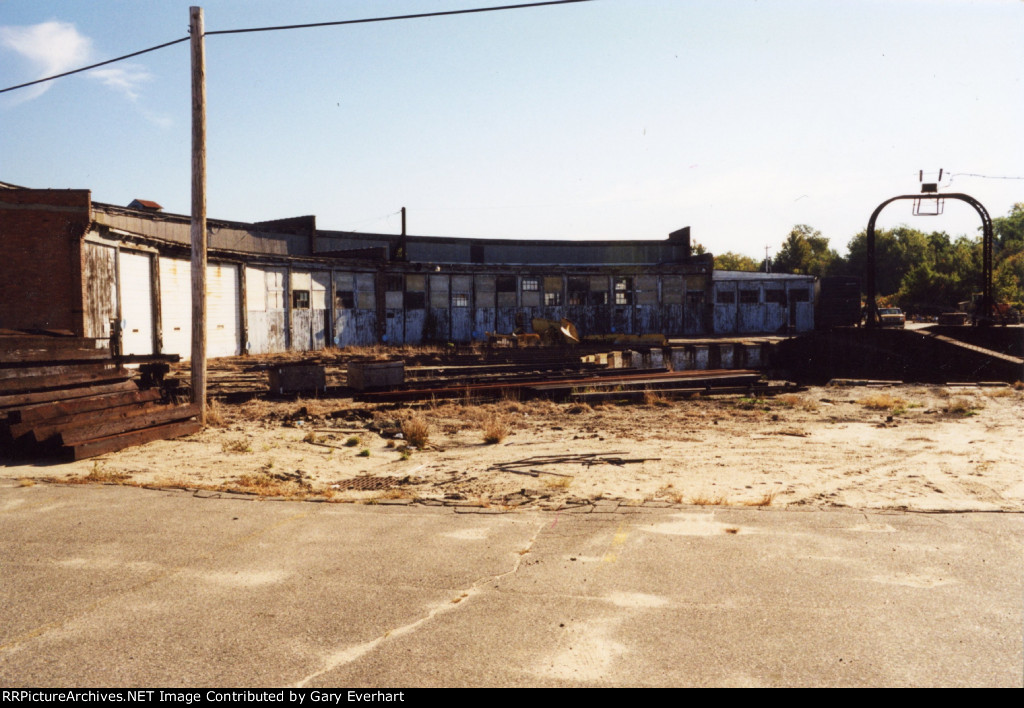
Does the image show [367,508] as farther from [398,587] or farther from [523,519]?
[398,587]

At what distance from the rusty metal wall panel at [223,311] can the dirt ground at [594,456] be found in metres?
10.6

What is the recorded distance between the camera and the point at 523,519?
6.24 meters

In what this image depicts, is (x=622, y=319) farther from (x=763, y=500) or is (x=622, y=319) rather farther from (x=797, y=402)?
(x=763, y=500)

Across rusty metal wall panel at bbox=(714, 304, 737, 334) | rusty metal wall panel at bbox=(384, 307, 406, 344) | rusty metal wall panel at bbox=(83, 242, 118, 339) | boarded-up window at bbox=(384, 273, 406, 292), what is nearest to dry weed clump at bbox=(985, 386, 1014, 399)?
rusty metal wall panel at bbox=(714, 304, 737, 334)

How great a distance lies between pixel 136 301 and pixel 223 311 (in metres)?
4.53

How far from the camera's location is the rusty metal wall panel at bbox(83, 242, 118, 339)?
16.9 m

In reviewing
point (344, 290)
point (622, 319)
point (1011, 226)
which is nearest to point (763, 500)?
point (344, 290)

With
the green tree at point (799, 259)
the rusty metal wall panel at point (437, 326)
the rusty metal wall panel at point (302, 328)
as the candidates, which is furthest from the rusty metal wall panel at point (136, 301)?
the green tree at point (799, 259)

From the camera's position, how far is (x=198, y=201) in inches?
445

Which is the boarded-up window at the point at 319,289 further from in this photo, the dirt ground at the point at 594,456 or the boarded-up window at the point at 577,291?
the dirt ground at the point at 594,456

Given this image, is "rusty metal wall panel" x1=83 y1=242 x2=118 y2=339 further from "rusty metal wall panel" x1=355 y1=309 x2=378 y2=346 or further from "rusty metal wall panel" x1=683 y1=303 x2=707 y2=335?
"rusty metal wall panel" x1=683 y1=303 x2=707 y2=335

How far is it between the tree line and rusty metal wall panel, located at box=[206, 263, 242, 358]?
145 ft

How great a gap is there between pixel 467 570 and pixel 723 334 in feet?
114

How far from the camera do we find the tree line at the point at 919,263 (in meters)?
55.3
